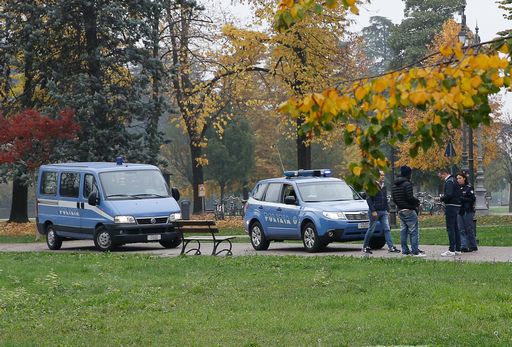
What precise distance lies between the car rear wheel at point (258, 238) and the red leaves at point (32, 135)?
1246 centimetres

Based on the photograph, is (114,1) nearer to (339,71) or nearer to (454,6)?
(339,71)

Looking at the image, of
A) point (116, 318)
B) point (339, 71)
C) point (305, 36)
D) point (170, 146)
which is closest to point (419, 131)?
point (116, 318)

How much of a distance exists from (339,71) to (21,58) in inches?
541

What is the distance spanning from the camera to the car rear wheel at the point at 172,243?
28800 mm

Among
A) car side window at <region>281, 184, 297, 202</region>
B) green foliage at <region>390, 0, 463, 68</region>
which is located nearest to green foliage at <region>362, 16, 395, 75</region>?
green foliage at <region>390, 0, 463, 68</region>

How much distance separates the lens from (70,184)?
30.0 meters

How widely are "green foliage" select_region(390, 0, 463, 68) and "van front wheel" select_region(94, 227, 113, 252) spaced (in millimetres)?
53379

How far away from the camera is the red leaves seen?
37.7 meters

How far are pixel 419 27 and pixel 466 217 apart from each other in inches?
2372

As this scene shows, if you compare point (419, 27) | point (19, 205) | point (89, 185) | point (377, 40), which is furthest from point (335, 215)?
point (377, 40)

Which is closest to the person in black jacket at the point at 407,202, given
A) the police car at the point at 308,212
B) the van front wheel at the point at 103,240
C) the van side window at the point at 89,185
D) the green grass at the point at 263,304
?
the green grass at the point at 263,304

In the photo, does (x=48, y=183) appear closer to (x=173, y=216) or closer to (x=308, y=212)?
(x=173, y=216)

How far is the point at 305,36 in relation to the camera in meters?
42.5

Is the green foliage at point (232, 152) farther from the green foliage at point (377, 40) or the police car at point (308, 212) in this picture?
the green foliage at point (377, 40)
